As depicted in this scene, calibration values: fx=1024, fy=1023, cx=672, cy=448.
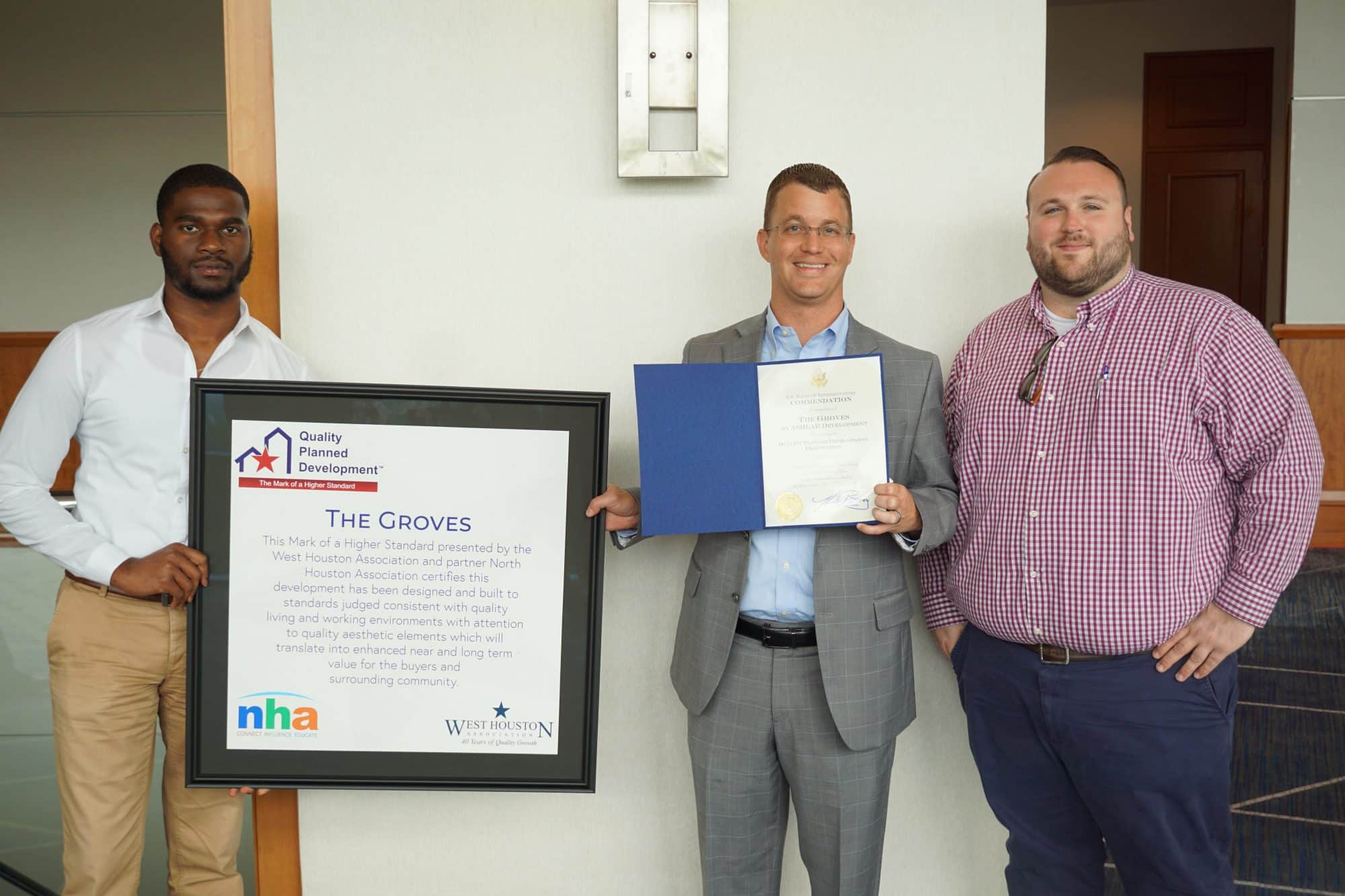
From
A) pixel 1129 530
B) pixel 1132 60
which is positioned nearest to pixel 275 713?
pixel 1129 530

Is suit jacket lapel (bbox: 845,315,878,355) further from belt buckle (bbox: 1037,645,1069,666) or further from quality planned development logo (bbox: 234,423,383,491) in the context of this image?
quality planned development logo (bbox: 234,423,383,491)

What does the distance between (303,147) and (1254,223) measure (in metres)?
8.06

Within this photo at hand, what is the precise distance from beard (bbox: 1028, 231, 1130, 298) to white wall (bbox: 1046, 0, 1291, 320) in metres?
6.82

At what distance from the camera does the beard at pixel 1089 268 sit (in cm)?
196

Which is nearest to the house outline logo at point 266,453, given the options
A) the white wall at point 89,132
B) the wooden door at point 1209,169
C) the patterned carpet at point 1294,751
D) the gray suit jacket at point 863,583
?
the gray suit jacket at point 863,583

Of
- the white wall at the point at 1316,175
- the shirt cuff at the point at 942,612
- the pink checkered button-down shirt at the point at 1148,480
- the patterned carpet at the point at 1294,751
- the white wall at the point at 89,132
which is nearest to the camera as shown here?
the pink checkered button-down shirt at the point at 1148,480

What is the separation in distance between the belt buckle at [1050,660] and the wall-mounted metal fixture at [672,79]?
1203mm

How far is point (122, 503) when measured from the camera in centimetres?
201

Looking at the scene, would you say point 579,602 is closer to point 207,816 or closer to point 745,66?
point 207,816

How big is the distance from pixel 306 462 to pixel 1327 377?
6.25m

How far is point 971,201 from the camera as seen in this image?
92.0 inches

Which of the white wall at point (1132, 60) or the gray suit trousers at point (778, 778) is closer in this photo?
the gray suit trousers at point (778, 778)

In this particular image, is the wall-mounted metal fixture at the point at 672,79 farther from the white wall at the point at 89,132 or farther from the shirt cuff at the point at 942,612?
the white wall at the point at 89,132
